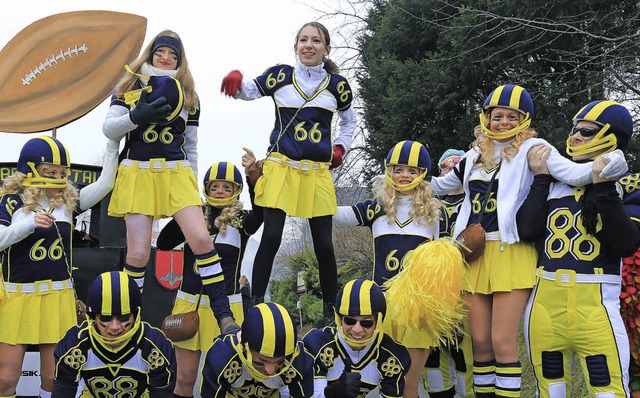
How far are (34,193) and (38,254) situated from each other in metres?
0.45

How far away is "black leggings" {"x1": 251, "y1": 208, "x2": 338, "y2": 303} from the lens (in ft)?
18.8

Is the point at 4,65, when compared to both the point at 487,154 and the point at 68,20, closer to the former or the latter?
the point at 68,20

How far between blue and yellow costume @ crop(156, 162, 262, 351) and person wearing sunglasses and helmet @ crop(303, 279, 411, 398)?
123 cm

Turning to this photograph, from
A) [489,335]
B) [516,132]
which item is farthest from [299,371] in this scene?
[516,132]

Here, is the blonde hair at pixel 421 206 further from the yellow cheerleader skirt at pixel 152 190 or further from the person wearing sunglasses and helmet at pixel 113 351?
the person wearing sunglasses and helmet at pixel 113 351

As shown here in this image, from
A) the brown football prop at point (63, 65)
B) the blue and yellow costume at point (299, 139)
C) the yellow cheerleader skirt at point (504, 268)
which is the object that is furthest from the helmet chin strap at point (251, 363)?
the brown football prop at point (63, 65)

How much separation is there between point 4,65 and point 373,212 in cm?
712

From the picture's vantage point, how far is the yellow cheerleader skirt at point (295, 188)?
18.8 feet

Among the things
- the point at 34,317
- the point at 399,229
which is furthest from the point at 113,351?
the point at 399,229

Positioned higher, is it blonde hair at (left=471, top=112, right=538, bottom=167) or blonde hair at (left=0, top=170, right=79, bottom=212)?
blonde hair at (left=471, top=112, right=538, bottom=167)

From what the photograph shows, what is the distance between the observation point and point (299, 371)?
464 cm

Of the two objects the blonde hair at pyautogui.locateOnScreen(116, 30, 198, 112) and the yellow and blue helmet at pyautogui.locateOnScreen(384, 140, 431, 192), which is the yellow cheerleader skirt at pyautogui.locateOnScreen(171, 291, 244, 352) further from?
the yellow and blue helmet at pyautogui.locateOnScreen(384, 140, 431, 192)

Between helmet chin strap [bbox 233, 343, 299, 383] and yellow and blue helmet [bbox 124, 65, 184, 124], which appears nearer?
helmet chin strap [bbox 233, 343, 299, 383]

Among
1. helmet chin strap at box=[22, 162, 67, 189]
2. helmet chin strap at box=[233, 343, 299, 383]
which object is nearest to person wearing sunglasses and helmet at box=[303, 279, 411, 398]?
helmet chin strap at box=[233, 343, 299, 383]
